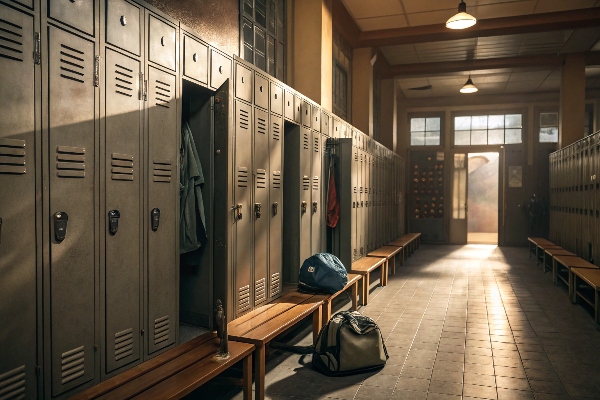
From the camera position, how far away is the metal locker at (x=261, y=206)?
144 inches

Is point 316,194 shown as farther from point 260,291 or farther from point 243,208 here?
point 243,208

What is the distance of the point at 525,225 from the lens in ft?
38.5

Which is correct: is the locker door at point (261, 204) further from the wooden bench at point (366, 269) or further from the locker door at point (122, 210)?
the wooden bench at point (366, 269)

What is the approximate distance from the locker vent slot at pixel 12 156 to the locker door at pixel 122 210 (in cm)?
45

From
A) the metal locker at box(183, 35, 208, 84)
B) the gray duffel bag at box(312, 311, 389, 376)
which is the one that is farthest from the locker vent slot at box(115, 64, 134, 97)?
the gray duffel bag at box(312, 311, 389, 376)

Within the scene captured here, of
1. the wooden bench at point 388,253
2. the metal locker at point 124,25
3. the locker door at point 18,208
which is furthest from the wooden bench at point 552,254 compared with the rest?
the locker door at point 18,208

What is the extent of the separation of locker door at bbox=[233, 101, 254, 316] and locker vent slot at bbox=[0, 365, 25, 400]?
1.65 m

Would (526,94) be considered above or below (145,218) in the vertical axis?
above

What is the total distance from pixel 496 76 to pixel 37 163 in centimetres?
1062

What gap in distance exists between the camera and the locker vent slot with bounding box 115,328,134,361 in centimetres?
233

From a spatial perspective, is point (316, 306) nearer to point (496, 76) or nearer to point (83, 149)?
point (83, 149)

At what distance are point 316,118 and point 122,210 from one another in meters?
3.03

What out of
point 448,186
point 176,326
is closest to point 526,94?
point 448,186

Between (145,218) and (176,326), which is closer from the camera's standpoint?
(145,218)
